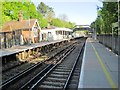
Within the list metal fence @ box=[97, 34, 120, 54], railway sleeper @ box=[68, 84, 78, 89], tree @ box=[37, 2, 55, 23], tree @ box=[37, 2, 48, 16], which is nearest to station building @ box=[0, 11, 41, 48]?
metal fence @ box=[97, 34, 120, 54]

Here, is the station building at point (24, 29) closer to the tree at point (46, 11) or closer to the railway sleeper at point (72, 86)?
the railway sleeper at point (72, 86)

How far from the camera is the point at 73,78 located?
14.3m

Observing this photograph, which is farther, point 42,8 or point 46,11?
point 46,11

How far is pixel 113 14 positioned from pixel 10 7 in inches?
1281

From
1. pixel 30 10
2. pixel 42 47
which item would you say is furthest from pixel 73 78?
pixel 30 10

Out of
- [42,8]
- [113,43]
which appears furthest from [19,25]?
[42,8]

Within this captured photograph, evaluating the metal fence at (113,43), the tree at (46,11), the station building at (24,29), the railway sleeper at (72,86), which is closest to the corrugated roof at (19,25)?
the station building at (24,29)

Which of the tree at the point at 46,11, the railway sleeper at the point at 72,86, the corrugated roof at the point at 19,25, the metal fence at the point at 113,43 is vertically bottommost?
the railway sleeper at the point at 72,86

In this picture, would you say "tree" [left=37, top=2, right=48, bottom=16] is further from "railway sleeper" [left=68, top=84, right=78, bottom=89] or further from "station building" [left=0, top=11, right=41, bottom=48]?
"railway sleeper" [left=68, top=84, right=78, bottom=89]

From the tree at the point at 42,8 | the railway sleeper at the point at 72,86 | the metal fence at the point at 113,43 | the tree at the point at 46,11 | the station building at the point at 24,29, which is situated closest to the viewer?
the railway sleeper at the point at 72,86

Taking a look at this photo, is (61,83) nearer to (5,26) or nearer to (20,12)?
(5,26)

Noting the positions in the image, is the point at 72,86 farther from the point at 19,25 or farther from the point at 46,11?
the point at 46,11

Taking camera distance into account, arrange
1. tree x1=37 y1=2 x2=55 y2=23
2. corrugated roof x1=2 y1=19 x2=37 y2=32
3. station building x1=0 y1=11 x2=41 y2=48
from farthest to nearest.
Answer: tree x1=37 y1=2 x2=55 y2=23 → corrugated roof x1=2 y1=19 x2=37 y2=32 → station building x1=0 y1=11 x2=41 y2=48

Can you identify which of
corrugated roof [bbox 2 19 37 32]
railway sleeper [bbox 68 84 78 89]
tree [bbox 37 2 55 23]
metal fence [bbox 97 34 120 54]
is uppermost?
tree [bbox 37 2 55 23]
